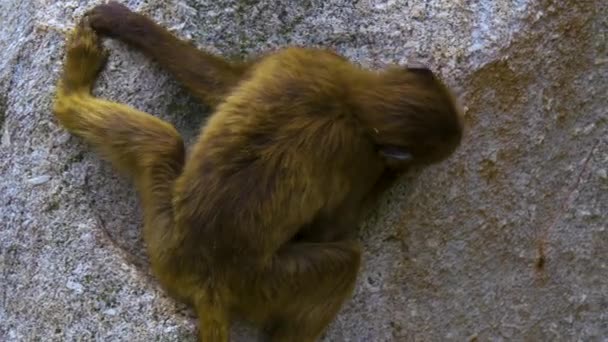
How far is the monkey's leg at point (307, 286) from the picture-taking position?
A: 10.8 feet

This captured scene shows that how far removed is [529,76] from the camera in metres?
3.75

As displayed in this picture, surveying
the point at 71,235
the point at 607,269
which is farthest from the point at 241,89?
the point at 607,269

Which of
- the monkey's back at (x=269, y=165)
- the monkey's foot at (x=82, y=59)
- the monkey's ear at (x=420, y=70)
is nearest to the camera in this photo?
the monkey's back at (x=269, y=165)

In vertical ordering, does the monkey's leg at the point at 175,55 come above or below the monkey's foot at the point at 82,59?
above

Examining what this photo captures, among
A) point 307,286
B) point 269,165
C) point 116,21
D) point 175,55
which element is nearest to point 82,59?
point 116,21

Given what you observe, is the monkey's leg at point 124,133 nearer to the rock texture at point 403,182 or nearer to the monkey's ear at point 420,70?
the rock texture at point 403,182

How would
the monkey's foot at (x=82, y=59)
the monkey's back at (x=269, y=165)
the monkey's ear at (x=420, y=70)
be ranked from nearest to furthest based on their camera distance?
the monkey's back at (x=269, y=165), the monkey's ear at (x=420, y=70), the monkey's foot at (x=82, y=59)

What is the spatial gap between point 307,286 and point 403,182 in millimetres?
576

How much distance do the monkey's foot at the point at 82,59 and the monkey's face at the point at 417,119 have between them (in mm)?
916

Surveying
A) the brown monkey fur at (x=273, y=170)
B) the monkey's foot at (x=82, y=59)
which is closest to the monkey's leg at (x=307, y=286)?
the brown monkey fur at (x=273, y=170)

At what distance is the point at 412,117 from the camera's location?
130 inches

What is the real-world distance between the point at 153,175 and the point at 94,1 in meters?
0.69

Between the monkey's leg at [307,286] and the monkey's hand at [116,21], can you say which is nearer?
the monkey's leg at [307,286]

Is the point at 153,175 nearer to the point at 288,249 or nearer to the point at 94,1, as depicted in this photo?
the point at 288,249
